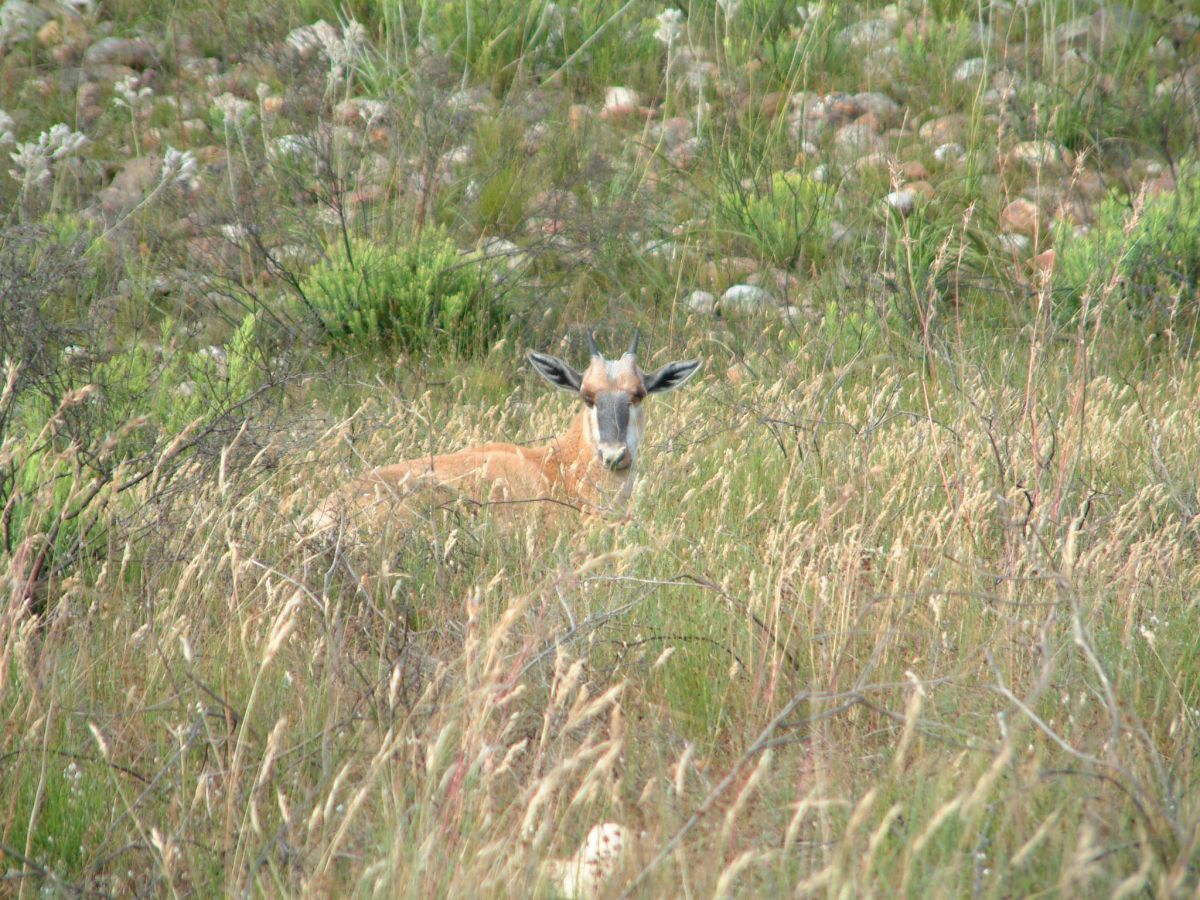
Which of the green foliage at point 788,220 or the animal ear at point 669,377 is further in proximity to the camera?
the green foliage at point 788,220

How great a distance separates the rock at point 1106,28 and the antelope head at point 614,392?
692cm

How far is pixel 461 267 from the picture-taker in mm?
8000

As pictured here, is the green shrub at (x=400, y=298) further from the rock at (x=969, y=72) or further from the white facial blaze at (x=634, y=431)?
the rock at (x=969, y=72)

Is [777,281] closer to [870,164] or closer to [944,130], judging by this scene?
[870,164]

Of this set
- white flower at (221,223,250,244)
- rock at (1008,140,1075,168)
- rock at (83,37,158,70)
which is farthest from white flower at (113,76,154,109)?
rock at (1008,140,1075,168)

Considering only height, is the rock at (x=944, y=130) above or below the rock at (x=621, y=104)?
below

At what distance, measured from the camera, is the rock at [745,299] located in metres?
8.77

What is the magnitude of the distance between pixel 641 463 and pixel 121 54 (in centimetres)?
843

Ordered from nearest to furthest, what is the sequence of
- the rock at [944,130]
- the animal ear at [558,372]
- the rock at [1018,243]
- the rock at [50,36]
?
1. the animal ear at [558,372]
2. the rock at [1018,243]
3. the rock at [944,130]
4. the rock at [50,36]

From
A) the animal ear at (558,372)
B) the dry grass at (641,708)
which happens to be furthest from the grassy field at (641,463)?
the animal ear at (558,372)

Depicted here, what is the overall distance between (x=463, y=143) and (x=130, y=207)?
9.07 feet

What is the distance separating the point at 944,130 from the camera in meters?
10.6

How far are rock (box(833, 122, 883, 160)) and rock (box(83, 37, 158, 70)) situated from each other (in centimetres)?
661

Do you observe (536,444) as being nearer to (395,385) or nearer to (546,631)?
(395,385)
